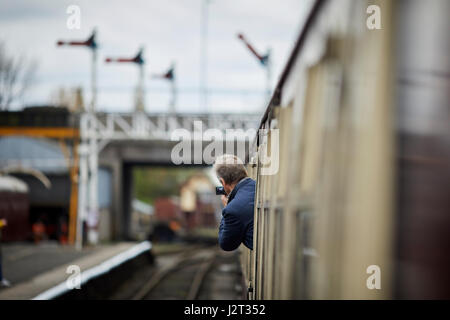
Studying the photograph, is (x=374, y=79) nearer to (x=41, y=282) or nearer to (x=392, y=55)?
(x=392, y=55)

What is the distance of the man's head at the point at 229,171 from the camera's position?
5.16 metres

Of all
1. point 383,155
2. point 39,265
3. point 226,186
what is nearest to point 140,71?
point 39,265

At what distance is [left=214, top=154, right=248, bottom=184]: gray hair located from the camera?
515 centimetres

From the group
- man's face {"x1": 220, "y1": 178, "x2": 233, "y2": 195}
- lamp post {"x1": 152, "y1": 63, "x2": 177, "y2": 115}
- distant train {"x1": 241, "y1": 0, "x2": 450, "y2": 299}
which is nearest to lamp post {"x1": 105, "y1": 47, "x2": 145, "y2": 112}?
lamp post {"x1": 152, "y1": 63, "x2": 177, "y2": 115}

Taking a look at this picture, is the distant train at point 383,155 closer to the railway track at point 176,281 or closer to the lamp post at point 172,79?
the railway track at point 176,281

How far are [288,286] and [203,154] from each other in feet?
86.9

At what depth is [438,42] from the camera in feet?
6.47

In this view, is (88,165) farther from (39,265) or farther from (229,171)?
(229,171)

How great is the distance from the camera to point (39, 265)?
59.0 feet

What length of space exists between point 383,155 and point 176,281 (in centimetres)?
1633

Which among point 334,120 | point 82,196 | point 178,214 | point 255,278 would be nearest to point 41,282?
point 255,278

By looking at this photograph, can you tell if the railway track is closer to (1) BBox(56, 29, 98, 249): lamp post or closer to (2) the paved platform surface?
(2) the paved platform surface

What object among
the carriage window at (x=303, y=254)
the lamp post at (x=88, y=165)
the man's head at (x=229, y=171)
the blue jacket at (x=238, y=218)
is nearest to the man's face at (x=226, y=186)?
the man's head at (x=229, y=171)

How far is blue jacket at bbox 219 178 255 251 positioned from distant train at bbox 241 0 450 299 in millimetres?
2100
